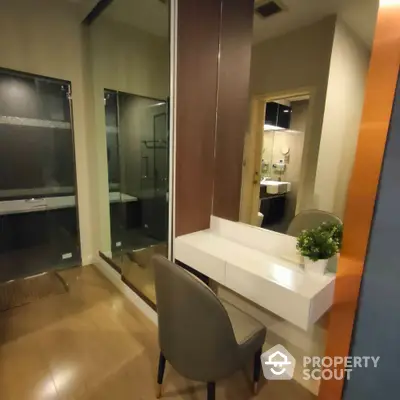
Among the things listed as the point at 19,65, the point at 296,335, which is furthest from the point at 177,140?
the point at 19,65

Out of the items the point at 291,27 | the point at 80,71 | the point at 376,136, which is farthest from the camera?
the point at 80,71

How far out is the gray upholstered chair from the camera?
39.9 inches

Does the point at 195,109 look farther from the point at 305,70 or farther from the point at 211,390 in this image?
the point at 211,390

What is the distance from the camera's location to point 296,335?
1.54 m

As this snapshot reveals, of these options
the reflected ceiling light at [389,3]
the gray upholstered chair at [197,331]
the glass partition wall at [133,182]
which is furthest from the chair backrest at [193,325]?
the reflected ceiling light at [389,3]

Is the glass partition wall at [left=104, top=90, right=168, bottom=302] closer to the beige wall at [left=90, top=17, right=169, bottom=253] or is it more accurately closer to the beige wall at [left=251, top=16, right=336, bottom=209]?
the beige wall at [left=90, top=17, right=169, bottom=253]

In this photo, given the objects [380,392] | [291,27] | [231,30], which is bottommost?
[380,392]

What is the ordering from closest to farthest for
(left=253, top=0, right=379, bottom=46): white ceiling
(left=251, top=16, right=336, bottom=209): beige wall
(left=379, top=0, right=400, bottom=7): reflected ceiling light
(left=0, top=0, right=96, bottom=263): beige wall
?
1. (left=379, top=0, right=400, bottom=7): reflected ceiling light
2. (left=253, top=0, right=379, bottom=46): white ceiling
3. (left=251, top=16, right=336, bottom=209): beige wall
4. (left=0, top=0, right=96, bottom=263): beige wall

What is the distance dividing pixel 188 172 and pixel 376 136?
109 centimetres

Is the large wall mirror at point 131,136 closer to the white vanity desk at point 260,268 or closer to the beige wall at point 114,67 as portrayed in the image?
the beige wall at point 114,67

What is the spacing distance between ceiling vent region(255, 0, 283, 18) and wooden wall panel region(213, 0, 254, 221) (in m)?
0.06

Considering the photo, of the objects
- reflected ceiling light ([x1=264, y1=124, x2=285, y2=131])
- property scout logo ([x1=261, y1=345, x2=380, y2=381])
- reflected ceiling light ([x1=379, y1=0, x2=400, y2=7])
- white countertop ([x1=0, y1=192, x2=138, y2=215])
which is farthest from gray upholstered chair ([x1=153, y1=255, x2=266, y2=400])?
white countertop ([x1=0, y1=192, x2=138, y2=215])

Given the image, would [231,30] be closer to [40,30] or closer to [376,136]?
[376,136]

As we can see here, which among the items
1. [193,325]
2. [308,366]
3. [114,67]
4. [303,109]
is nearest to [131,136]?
[114,67]
